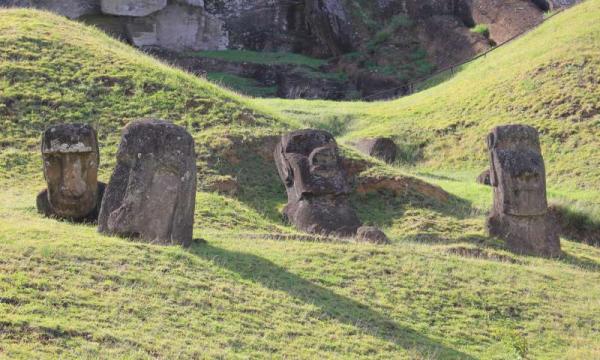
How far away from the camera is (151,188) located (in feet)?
53.8

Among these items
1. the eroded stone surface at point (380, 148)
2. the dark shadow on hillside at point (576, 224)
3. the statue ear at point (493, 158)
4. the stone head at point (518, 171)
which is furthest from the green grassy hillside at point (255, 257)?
the statue ear at point (493, 158)

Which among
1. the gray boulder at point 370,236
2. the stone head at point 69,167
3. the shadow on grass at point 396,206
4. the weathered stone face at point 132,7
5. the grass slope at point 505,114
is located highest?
the weathered stone face at point 132,7

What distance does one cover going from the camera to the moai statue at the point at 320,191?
21.5 metres

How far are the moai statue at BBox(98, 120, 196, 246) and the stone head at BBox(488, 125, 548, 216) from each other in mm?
8053

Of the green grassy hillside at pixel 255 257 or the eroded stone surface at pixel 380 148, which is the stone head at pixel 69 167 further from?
the eroded stone surface at pixel 380 148

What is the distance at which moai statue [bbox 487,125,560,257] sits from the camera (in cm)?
2170

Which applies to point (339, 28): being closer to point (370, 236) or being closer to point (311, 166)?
point (311, 166)

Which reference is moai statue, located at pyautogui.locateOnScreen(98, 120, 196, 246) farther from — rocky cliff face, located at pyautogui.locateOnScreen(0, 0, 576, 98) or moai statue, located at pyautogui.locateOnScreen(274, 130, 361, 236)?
rocky cliff face, located at pyautogui.locateOnScreen(0, 0, 576, 98)

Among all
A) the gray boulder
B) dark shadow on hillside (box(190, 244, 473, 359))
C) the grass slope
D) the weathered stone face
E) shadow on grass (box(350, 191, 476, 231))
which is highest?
the weathered stone face

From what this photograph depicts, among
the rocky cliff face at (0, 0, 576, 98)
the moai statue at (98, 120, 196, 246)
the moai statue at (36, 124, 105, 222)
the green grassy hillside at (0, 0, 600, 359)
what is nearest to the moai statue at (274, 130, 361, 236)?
the green grassy hillside at (0, 0, 600, 359)

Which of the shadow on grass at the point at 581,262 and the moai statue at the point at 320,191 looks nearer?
the shadow on grass at the point at 581,262

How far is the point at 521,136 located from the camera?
22281mm

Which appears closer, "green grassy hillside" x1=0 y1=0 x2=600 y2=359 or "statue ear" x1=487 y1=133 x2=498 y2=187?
"green grassy hillside" x1=0 y1=0 x2=600 y2=359

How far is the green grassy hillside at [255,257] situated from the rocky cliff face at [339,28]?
12.8 metres
